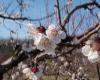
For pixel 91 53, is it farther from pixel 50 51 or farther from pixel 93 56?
pixel 50 51

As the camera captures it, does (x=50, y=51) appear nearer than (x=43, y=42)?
Yes

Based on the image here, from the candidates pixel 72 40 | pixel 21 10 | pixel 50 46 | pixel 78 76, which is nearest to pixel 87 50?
pixel 50 46

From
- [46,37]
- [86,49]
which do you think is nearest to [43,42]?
[46,37]

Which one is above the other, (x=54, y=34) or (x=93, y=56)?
(x=54, y=34)

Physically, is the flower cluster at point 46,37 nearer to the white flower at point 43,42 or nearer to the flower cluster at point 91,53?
the white flower at point 43,42

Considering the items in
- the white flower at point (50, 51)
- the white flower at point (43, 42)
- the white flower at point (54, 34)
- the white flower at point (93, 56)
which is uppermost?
the white flower at point (54, 34)

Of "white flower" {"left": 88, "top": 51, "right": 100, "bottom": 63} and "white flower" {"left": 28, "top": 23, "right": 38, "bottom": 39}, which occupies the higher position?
"white flower" {"left": 28, "top": 23, "right": 38, "bottom": 39}

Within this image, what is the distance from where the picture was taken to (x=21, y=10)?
7039mm

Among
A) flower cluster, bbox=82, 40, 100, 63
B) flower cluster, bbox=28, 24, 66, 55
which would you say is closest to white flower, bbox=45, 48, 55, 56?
flower cluster, bbox=28, 24, 66, 55

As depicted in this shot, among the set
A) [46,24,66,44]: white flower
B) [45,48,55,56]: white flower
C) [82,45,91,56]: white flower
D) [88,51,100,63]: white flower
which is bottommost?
[88,51,100,63]: white flower

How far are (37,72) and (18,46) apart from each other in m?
0.37

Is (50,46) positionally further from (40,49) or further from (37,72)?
(37,72)

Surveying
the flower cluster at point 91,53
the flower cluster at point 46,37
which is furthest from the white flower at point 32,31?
the flower cluster at point 91,53

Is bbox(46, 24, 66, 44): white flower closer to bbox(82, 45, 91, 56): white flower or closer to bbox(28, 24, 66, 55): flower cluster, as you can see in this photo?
bbox(28, 24, 66, 55): flower cluster
